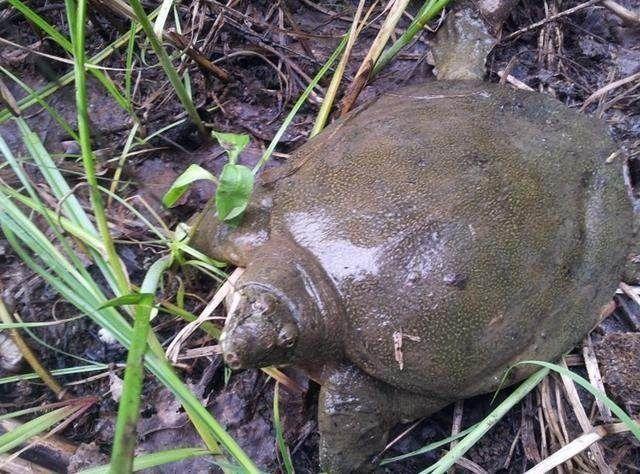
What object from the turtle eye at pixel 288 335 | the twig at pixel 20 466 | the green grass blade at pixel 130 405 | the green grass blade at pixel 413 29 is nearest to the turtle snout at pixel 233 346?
the turtle eye at pixel 288 335

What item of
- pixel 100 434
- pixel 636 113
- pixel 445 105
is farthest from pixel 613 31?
pixel 100 434

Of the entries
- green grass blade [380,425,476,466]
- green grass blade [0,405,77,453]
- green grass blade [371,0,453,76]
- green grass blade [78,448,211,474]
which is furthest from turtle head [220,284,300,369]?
green grass blade [371,0,453,76]

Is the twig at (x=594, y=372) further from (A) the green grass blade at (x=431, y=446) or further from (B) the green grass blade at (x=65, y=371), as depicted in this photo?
(B) the green grass blade at (x=65, y=371)

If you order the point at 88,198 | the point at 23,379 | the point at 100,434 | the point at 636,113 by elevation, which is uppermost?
the point at 636,113

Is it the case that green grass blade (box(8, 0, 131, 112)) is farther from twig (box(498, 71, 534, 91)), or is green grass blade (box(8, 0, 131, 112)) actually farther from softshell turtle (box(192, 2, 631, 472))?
twig (box(498, 71, 534, 91))

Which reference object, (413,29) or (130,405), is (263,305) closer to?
(130,405)

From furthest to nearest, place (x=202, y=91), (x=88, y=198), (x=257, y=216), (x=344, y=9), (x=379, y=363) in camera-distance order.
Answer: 1. (x=344, y=9)
2. (x=202, y=91)
3. (x=88, y=198)
4. (x=257, y=216)
5. (x=379, y=363)

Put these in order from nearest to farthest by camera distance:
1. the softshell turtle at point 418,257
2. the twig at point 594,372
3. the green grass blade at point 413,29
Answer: the softshell turtle at point 418,257 → the twig at point 594,372 → the green grass blade at point 413,29

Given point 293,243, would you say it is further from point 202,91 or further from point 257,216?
point 202,91
